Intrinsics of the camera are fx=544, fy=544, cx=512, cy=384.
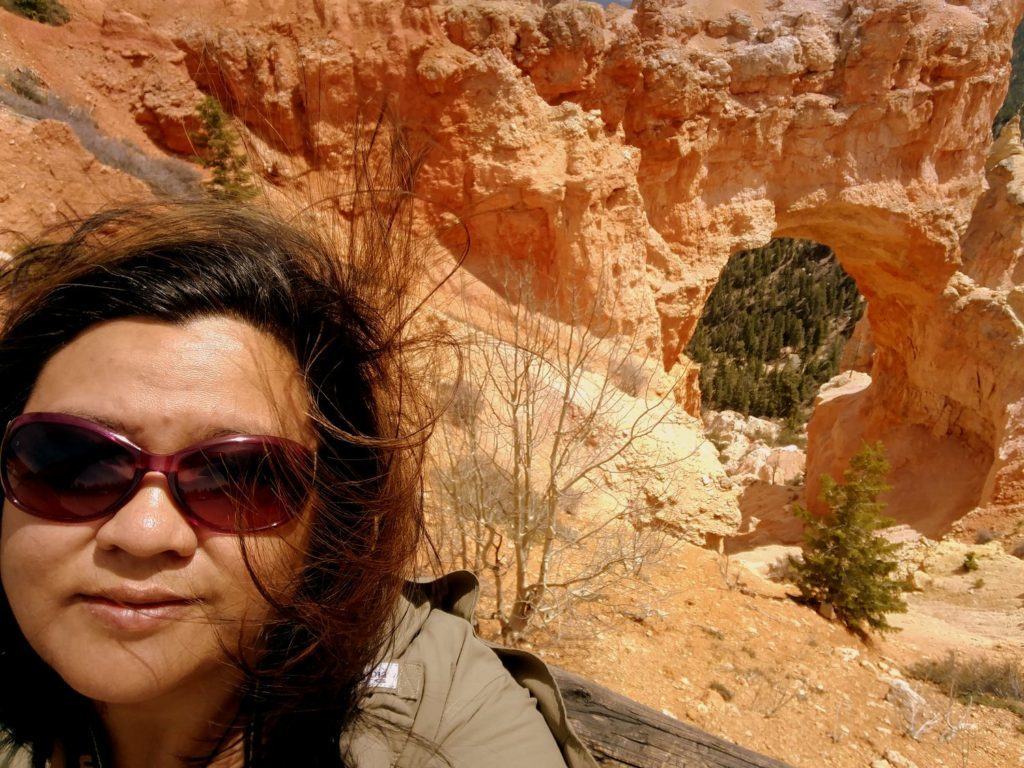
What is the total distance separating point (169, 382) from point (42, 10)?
37.4ft

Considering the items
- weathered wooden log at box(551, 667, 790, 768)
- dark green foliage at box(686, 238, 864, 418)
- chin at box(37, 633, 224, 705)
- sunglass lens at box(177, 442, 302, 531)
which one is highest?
dark green foliage at box(686, 238, 864, 418)

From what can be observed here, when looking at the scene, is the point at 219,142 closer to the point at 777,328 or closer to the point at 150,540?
the point at 150,540

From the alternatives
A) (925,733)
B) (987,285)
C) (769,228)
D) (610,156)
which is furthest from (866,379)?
(925,733)

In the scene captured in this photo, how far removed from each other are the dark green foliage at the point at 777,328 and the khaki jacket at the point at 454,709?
87.5 ft

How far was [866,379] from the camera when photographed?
71.5 ft

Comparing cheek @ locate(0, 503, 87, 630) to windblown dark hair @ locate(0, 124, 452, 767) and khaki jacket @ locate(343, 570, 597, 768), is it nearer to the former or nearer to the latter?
windblown dark hair @ locate(0, 124, 452, 767)

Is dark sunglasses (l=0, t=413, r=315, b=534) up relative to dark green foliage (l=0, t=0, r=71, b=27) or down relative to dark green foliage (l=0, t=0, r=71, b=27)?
down

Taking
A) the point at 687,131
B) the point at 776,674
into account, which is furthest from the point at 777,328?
the point at 776,674

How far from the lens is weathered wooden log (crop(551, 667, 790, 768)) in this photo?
1.25 metres

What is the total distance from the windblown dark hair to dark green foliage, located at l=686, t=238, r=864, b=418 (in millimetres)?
26800

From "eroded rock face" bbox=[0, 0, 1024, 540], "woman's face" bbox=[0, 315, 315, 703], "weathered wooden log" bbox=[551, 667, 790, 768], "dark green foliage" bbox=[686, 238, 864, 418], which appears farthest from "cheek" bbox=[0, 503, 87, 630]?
"dark green foliage" bbox=[686, 238, 864, 418]

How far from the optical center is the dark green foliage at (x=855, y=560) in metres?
6.14

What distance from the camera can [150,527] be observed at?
31.0 inches

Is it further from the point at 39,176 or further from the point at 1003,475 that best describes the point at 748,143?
the point at 39,176
